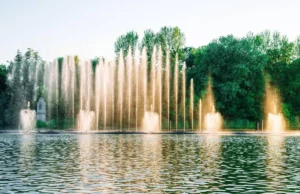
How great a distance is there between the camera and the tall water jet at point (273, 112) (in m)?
76.3

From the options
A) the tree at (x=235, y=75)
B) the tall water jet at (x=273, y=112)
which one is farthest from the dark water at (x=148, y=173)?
the tall water jet at (x=273, y=112)

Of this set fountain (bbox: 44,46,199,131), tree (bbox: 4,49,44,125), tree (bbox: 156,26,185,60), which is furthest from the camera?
tree (bbox: 156,26,185,60)

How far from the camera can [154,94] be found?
70875mm

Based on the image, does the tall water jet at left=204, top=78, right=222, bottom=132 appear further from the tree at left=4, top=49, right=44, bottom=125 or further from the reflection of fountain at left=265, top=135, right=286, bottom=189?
the reflection of fountain at left=265, top=135, right=286, bottom=189

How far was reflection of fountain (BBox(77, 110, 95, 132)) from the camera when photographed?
6844 centimetres

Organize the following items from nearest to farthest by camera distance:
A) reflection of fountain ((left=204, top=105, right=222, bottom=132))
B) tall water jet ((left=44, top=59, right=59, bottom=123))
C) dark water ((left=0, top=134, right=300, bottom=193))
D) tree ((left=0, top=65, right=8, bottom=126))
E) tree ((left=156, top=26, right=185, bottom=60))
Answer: dark water ((left=0, top=134, right=300, bottom=193)), tall water jet ((left=44, top=59, right=59, bottom=123)), reflection of fountain ((left=204, top=105, right=222, bottom=132)), tree ((left=0, top=65, right=8, bottom=126)), tree ((left=156, top=26, right=185, bottom=60))

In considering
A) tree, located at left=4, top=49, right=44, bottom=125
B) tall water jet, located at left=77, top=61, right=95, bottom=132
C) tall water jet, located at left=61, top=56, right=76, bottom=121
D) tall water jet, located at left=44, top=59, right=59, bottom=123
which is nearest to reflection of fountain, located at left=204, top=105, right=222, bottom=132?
tall water jet, located at left=77, top=61, right=95, bottom=132

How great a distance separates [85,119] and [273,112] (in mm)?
25417

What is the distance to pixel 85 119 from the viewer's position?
69.1 metres

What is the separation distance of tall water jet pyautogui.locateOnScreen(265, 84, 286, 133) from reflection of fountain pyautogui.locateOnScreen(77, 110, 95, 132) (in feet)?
76.5

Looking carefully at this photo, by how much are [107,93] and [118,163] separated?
48.5 meters

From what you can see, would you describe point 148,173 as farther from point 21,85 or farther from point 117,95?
point 21,85

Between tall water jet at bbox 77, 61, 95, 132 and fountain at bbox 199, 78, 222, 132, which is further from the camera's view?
fountain at bbox 199, 78, 222, 132

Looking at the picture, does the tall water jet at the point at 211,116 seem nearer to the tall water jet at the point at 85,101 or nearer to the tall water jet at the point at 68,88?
the tall water jet at the point at 85,101
